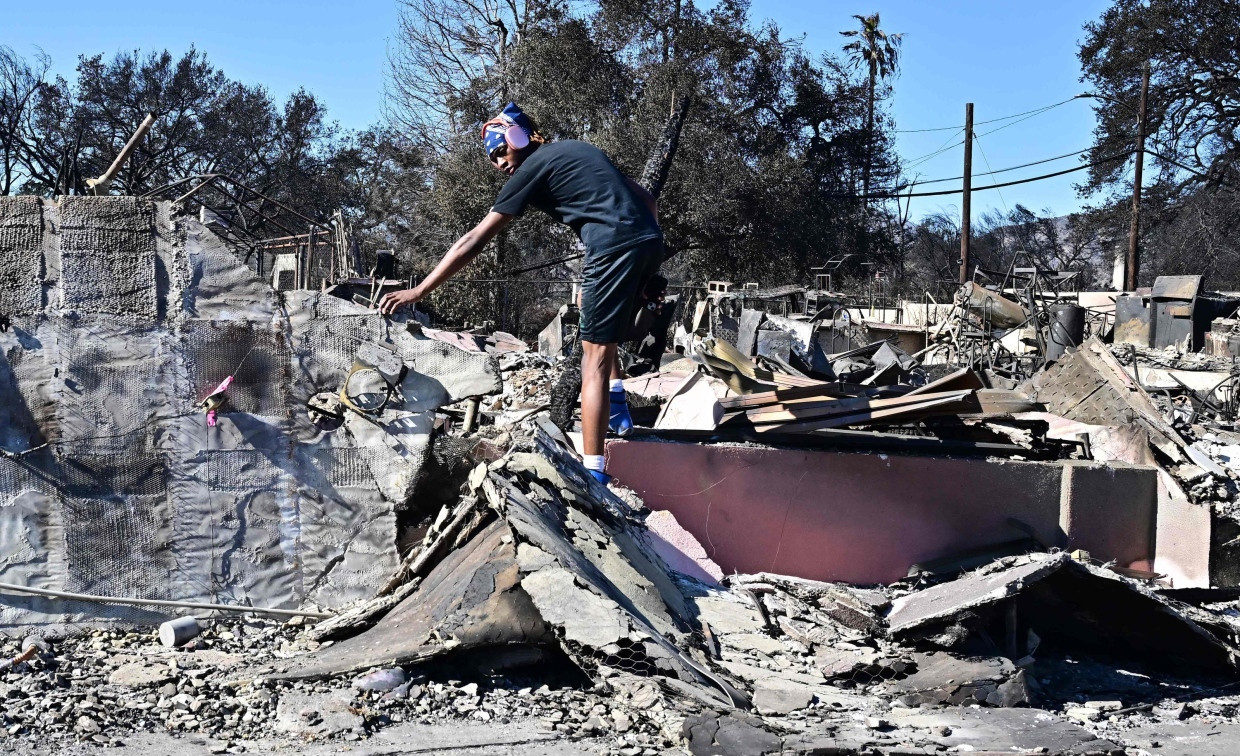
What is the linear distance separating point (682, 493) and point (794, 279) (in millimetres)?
21637

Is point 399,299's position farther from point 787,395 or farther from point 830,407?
point 830,407

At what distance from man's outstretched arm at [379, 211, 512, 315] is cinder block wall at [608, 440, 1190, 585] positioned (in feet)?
4.76

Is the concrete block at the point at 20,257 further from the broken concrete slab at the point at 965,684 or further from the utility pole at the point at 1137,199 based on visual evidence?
the utility pole at the point at 1137,199

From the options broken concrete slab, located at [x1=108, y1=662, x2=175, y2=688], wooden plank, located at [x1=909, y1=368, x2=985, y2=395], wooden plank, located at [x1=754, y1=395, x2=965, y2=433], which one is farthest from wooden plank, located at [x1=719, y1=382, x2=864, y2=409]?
broken concrete slab, located at [x1=108, y1=662, x2=175, y2=688]

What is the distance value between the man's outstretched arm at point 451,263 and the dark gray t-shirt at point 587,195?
0.11m

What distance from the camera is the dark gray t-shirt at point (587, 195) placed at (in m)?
4.21

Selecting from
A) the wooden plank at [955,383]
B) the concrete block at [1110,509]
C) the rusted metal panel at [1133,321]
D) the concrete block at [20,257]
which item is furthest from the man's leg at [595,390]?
the rusted metal panel at [1133,321]

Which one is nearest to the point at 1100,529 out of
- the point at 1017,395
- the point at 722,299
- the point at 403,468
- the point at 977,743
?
the point at 1017,395

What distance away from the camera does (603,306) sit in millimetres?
4234

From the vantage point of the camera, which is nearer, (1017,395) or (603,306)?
(603,306)

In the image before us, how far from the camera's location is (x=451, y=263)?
13.1 ft

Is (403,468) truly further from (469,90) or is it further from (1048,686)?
(469,90)

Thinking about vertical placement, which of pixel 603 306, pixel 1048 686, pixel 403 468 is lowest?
pixel 1048 686

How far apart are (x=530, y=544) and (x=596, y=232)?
156 cm
